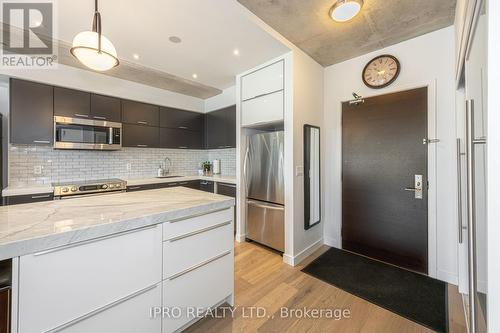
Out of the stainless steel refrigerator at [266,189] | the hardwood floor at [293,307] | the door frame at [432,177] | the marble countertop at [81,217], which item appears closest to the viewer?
the marble countertop at [81,217]

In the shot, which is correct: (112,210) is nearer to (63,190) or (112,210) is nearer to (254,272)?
(254,272)

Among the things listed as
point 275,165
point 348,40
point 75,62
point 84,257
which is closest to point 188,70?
point 75,62

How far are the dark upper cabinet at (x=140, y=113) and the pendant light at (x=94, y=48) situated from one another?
78.6 inches

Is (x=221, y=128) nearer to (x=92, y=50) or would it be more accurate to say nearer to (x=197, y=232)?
(x=92, y=50)

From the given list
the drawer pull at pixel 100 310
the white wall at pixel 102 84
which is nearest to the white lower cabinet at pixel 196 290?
the drawer pull at pixel 100 310

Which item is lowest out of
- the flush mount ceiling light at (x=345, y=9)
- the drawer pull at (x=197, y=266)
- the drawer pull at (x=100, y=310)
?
the drawer pull at (x=100, y=310)

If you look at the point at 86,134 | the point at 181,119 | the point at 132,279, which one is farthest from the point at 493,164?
the point at 181,119

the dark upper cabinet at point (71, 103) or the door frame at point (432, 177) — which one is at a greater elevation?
the dark upper cabinet at point (71, 103)

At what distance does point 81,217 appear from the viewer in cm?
111

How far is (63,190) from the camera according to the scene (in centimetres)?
251

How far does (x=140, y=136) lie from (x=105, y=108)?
2.03ft

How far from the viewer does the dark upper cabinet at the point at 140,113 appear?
329 cm

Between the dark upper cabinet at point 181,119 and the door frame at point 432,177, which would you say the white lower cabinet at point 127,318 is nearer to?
the door frame at point 432,177

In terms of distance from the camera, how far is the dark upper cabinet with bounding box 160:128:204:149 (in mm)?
3736
